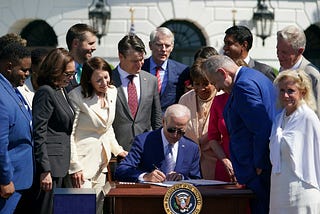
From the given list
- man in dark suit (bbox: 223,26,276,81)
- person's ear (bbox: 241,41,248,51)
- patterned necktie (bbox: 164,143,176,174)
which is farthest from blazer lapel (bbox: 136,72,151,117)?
patterned necktie (bbox: 164,143,176,174)

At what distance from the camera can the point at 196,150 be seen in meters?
6.46

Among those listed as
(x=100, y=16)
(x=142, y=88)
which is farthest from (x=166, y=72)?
(x=100, y=16)

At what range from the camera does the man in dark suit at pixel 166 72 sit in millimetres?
7949

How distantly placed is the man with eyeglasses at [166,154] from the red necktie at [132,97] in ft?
3.36

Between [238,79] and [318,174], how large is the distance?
0.86 meters

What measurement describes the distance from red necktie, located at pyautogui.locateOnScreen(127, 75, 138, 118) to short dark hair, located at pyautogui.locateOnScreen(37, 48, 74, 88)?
109 centimetres

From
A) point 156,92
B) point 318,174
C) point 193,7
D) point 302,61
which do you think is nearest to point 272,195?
point 318,174

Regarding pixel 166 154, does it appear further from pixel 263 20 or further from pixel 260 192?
pixel 263 20

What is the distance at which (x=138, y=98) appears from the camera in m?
7.52

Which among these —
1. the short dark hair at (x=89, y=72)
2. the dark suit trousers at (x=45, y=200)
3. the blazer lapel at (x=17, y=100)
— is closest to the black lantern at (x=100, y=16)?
the short dark hair at (x=89, y=72)

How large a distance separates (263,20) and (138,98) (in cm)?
1326

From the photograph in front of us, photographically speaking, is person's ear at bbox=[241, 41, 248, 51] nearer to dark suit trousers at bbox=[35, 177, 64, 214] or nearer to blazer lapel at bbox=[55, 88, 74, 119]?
blazer lapel at bbox=[55, 88, 74, 119]

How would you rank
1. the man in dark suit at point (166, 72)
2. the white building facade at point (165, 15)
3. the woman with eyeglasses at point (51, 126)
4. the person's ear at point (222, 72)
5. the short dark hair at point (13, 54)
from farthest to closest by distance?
the white building facade at point (165, 15) < the man in dark suit at point (166, 72) < the woman with eyeglasses at point (51, 126) < the short dark hair at point (13, 54) < the person's ear at point (222, 72)

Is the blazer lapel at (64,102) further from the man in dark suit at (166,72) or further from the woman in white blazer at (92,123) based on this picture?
the man in dark suit at (166,72)
